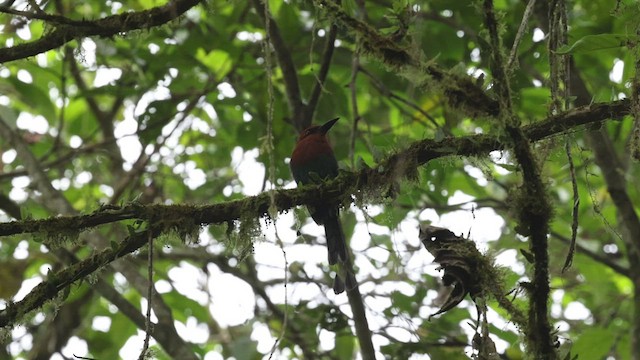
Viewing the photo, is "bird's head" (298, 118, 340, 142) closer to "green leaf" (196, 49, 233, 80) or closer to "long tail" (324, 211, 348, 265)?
"long tail" (324, 211, 348, 265)

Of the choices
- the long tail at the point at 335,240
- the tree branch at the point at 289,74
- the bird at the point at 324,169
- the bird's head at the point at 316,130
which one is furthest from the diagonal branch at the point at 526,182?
the tree branch at the point at 289,74

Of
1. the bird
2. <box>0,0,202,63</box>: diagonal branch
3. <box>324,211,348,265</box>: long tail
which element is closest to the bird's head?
the bird

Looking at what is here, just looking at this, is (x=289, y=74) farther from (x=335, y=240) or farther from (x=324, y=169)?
(x=335, y=240)

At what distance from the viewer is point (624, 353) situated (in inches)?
188

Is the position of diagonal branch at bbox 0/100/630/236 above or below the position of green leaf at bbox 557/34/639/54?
below

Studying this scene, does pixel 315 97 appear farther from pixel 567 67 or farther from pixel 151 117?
pixel 567 67

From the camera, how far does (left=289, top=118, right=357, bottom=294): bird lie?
4.00 meters

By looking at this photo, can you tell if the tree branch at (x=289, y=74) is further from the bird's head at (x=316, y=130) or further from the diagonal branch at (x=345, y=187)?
the diagonal branch at (x=345, y=187)

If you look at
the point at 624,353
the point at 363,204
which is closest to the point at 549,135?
the point at 363,204

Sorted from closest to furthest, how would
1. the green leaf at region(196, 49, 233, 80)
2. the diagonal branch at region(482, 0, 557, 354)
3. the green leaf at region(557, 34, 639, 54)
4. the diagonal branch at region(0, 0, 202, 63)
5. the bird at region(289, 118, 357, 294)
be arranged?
the diagonal branch at region(482, 0, 557, 354), the green leaf at region(557, 34, 639, 54), the diagonal branch at region(0, 0, 202, 63), the bird at region(289, 118, 357, 294), the green leaf at region(196, 49, 233, 80)

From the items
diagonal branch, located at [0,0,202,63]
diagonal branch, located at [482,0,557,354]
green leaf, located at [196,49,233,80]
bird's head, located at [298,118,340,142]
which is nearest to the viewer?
diagonal branch, located at [482,0,557,354]

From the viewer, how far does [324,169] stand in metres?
4.54

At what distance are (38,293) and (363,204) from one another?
3.55ft

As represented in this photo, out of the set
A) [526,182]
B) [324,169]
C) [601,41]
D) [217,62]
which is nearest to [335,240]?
[324,169]
